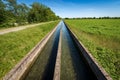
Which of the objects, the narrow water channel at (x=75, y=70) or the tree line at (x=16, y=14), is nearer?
the narrow water channel at (x=75, y=70)

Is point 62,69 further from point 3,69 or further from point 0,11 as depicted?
point 0,11

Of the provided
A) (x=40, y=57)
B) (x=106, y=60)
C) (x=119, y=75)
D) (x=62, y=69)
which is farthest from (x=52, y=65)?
(x=119, y=75)

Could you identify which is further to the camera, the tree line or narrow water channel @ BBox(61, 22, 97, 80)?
the tree line

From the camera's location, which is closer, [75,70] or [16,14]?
[75,70]

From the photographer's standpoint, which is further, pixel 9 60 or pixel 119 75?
pixel 9 60

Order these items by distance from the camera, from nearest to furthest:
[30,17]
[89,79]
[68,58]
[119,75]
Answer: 1. [119,75]
2. [89,79]
3. [68,58]
4. [30,17]

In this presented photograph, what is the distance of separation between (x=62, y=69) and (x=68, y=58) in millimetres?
2394

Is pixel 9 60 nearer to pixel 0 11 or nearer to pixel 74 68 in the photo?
pixel 74 68

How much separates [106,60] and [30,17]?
5439 cm

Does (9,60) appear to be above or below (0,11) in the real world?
below

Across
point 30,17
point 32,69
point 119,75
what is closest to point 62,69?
point 32,69

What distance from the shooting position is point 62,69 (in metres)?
8.35

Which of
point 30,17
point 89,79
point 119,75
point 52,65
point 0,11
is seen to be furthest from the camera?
point 30,17

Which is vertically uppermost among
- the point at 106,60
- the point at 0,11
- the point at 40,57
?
the point at 0,11
